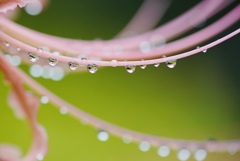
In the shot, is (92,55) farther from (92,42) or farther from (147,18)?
(147,18)

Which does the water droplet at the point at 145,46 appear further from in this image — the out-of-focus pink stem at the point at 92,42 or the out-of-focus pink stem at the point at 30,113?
the out-of-focus pink stem at the point at 30,113

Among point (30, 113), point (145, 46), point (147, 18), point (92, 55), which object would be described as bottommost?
point (30, 113)

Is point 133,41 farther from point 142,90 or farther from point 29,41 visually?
point 142,90

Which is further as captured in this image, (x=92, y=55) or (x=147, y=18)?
(x=147, y=18)

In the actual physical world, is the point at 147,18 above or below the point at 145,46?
above

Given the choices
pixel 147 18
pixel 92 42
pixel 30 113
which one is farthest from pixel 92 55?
pixel 147 18

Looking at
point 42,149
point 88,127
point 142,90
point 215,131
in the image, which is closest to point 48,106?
point 88,127

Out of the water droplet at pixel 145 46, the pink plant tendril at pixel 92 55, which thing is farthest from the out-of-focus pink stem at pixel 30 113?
the water droplet at pixel 145 46
